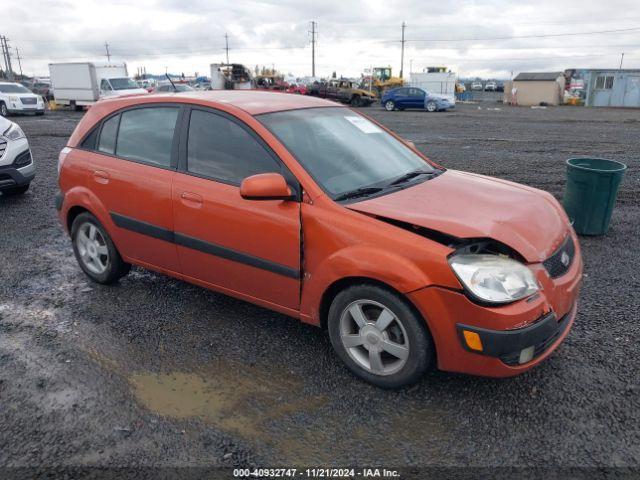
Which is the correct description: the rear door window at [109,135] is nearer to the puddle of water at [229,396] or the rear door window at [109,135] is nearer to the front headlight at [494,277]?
the puddle of water at [229,396]

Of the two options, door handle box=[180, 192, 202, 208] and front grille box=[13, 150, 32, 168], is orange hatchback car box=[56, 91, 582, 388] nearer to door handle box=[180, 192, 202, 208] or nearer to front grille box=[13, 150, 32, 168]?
door handle box=[180, 192, 202, 208]

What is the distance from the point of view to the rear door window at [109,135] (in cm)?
423

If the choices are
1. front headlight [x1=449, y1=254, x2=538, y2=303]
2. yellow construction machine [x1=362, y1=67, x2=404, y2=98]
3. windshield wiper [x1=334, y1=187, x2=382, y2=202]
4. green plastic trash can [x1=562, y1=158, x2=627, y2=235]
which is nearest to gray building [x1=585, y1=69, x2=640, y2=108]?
yellow construction machine [x1=362, y1=67, x2=404, y2=98]

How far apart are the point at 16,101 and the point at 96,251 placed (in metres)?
25.6

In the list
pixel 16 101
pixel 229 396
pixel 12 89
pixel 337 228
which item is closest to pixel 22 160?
pixel 229 396

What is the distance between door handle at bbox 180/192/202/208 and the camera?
11.5ft

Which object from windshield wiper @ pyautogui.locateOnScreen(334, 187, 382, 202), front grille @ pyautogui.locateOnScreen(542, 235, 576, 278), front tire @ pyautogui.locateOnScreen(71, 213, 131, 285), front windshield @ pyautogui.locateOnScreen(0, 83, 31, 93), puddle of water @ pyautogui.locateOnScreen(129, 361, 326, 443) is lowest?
puddle of water @ pyautogui.locateOnScreen(129, 361, 326, 443)

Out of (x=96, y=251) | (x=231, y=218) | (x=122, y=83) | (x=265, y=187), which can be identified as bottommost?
(x=96, y=251)

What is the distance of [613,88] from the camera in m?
36.4

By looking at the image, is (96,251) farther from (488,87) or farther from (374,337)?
(488,87)

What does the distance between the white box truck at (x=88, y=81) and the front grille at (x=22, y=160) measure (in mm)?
21562

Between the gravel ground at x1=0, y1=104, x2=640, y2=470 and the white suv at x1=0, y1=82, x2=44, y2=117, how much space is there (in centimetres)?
2505

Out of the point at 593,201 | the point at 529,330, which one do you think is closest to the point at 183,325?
the point at 529,330

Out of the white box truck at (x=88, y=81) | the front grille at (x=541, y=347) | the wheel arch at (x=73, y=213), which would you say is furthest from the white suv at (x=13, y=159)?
the white box truck at (x=88, y=81)
